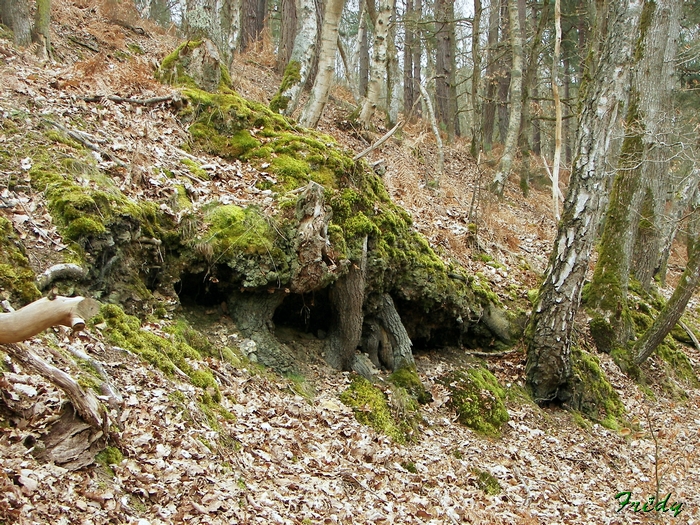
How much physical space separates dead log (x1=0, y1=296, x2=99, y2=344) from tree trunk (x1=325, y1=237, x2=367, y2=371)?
4234mm

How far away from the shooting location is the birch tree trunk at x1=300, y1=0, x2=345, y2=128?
9.00 metres

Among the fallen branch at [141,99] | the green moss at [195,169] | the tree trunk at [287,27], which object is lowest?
the green moss at [195,169]

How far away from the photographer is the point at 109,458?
3.45 m

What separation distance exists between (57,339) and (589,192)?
651cm

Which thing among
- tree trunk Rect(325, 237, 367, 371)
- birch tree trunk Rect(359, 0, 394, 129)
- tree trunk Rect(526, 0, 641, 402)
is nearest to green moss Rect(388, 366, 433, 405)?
tree trunk Rect(325, 237, 367, 371)

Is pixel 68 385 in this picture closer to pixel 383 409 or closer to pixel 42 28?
pixel 383 409

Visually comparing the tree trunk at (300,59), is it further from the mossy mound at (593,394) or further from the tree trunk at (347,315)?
the mossy mound at (593,394)

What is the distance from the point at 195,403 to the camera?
15.0 ft

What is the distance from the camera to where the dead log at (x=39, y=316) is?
101 inches

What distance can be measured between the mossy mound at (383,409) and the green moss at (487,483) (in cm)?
78

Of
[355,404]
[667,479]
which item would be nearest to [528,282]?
[667,479]

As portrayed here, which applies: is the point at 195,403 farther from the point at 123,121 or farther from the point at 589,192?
the point at 589,192

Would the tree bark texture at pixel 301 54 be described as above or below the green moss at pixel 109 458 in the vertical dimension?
above

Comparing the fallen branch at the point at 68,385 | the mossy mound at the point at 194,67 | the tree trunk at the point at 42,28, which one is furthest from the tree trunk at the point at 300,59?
the fallen branch at the point at 68,385
